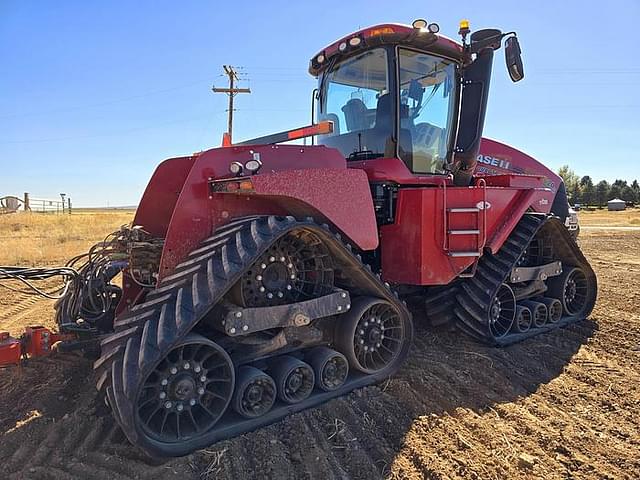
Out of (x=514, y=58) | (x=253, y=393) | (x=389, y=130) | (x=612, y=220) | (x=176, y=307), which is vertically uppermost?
(x=514, y=58)

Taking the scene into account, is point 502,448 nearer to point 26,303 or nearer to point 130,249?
point 130,249

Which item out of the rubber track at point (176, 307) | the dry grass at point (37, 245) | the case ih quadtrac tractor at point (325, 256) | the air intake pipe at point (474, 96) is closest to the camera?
the rubber track at point (176, 307)

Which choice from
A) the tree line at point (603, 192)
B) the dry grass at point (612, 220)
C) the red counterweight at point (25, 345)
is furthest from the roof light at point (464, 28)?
the tree line at point (603, 192)

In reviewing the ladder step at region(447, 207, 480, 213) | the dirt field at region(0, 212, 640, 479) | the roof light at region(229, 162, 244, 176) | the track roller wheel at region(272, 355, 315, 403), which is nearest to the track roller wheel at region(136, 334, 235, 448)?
the dirt field at region(0, 212, 640, 479)

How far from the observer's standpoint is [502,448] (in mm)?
3129

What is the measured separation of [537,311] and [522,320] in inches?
10.3

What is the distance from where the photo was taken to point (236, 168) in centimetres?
343

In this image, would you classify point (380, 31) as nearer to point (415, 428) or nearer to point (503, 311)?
point (503, 311)

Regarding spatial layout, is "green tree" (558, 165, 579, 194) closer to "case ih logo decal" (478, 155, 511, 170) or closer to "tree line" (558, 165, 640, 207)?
"tree line" (558, 165, 640, 207)

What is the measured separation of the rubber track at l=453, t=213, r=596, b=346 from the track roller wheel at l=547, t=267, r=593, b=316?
0.46m

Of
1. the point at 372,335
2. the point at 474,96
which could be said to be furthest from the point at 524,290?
the point at 372,335

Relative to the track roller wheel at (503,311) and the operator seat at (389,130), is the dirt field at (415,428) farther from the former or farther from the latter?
the operator seat at (389,130)

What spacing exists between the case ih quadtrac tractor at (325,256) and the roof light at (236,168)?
0.4 inches

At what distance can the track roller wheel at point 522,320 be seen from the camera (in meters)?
5.47
